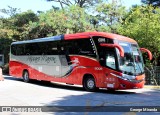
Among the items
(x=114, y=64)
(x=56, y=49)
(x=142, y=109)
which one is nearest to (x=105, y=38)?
(x=114, y=64)

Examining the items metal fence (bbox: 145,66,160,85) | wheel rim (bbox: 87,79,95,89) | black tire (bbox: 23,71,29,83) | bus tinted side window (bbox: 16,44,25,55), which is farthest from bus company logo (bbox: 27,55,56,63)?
metal fence (bbox: 145,66,160,85)

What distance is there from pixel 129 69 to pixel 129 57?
2.18ft

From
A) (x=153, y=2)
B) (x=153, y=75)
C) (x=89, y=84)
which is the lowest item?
(x=89, y=84)

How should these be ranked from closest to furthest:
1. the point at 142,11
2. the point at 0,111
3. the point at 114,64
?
1. the point at 0,111
2. the point at 114,64
3. the point at 142,11

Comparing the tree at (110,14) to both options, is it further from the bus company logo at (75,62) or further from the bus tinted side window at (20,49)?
the bus company logo at (75,62)

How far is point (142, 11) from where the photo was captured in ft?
95.2

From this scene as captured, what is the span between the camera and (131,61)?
1728cm

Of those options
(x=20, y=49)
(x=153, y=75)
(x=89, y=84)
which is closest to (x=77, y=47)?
(x=89, y=84)

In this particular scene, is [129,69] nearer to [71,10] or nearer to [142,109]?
[142,109]

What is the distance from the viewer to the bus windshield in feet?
55.3

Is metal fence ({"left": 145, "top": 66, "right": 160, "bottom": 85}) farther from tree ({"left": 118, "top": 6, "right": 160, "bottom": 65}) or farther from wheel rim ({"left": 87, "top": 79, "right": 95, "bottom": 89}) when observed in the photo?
wheel rim ({"left": 87, "top": 79, "right": 95, "bottom": 89})

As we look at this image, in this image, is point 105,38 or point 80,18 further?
point 80,18

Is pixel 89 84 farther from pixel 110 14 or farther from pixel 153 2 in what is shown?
pixel 153 2

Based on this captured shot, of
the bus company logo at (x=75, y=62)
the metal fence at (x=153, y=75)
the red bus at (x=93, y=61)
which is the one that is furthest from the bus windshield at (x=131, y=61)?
the metal fence at (x=153, y=75)
